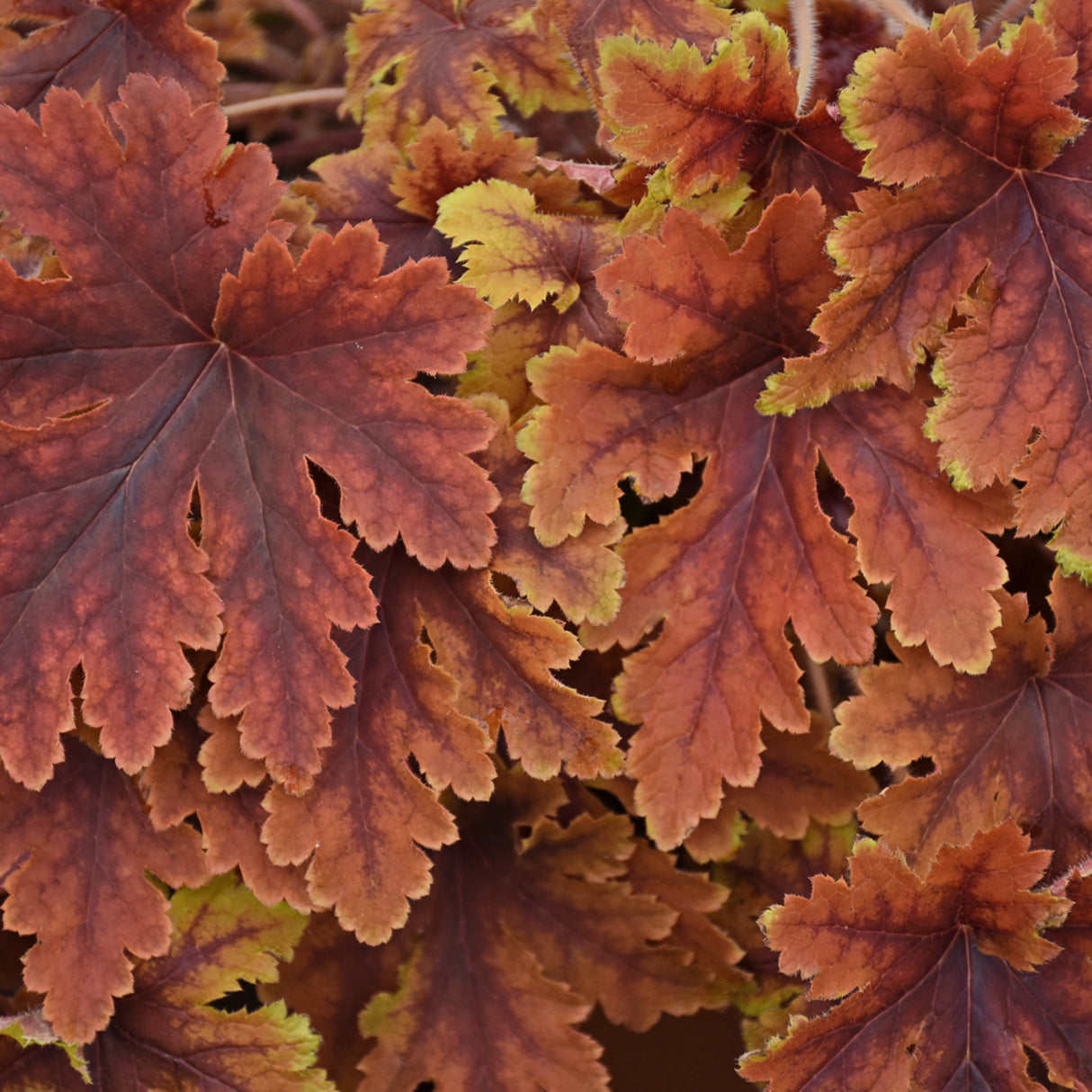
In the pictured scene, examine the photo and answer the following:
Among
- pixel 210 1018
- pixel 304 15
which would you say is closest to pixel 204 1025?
pixel 210 1018

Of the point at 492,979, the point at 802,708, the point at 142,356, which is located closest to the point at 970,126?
the point at 802,708

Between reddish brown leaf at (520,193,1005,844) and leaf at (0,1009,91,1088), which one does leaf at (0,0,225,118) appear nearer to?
reddish brown leaf at (520,193,1005,844)

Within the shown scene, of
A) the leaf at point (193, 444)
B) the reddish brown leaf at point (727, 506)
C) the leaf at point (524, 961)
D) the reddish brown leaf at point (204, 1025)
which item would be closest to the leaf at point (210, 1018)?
the reddish brown leaf at point (204, 1025)

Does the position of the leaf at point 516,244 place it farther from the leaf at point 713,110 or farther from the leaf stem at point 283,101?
the leaf stem at point 283,101

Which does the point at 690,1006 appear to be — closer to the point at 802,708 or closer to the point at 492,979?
the point at 492,979

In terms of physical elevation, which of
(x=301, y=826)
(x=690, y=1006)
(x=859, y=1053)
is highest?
(x=301, y=826)

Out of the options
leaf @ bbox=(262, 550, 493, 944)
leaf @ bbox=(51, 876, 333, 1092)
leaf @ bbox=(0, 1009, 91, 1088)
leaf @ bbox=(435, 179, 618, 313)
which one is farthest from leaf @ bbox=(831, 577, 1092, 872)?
leaf @ bbox=(0, 1009, 91, 1088)
